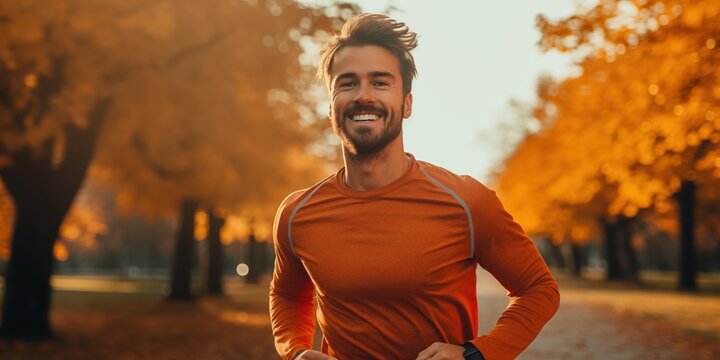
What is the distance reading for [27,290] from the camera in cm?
1288

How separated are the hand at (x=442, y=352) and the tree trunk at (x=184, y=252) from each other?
22.9m

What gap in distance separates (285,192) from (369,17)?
2038cm

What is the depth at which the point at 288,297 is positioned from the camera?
2.91 m

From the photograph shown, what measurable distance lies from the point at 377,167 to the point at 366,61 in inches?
13.0

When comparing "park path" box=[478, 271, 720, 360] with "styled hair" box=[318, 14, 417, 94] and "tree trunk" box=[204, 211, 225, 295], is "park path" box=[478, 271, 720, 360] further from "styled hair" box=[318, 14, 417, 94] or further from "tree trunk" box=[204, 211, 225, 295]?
"tree trunk" box=[204, 211, 225, 295]

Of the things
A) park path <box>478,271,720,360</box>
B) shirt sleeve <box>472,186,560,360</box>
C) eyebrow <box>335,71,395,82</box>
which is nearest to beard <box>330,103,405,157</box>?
eyebrow <box>335,71,395,82</box>

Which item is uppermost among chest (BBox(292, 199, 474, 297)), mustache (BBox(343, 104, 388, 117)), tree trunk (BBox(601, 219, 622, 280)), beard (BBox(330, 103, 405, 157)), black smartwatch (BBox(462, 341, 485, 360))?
mustache (BBox(343, 104, 388, 117))

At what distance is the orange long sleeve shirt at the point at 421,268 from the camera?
2430 millimetres

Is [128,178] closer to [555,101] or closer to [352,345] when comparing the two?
[555,101]

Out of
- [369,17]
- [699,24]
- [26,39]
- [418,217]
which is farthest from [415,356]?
[26,39]

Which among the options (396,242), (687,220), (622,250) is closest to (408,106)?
(396,242)

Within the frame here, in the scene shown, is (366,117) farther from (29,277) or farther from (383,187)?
(29,277)

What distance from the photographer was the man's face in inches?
98.0

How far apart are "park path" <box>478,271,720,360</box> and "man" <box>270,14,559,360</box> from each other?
8.59 metres
